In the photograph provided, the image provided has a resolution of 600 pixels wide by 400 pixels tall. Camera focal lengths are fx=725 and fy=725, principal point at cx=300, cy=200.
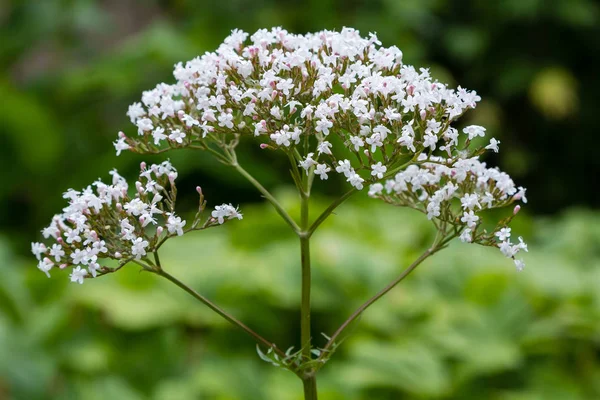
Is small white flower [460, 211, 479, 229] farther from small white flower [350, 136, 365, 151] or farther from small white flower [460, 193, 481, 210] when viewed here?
small white flower [350, 136, 365, 151]

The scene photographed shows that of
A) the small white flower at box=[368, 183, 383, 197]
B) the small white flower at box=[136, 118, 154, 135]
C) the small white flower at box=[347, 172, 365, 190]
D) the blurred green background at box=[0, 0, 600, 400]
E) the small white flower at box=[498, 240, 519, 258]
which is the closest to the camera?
the small white flower at box=[347, 172, 365, 190]

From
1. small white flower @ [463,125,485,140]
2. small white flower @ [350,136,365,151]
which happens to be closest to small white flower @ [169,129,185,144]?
small white flower @ [350,136,365,151]

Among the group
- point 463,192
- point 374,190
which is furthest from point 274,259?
point 463,192

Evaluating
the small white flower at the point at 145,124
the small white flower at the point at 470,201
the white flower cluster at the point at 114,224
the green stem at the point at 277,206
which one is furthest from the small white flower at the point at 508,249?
the small white flower at the point at 145,124

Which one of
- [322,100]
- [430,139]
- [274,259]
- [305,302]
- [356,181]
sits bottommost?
[305,302]

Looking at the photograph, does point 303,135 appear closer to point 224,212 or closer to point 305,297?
point 224,212

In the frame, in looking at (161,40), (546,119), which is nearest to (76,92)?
(161,40)
